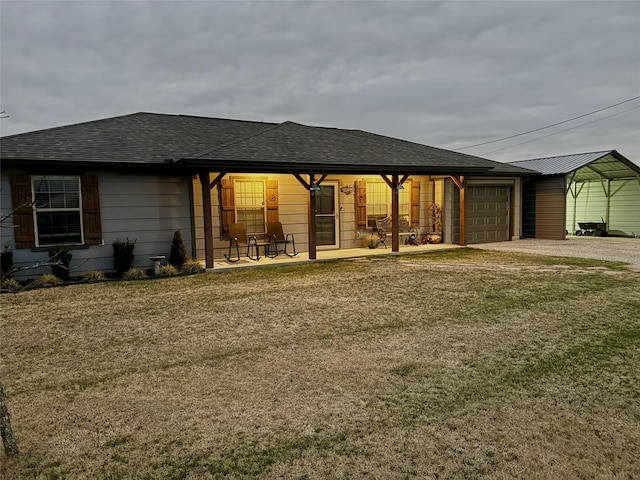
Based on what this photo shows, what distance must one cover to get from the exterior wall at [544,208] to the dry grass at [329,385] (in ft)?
27.6

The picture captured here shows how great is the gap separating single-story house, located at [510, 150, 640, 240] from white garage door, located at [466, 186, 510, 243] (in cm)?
164

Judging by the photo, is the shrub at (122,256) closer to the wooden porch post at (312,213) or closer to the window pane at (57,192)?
the window pane at (57,192)

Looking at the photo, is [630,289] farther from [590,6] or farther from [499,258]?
[590,6]

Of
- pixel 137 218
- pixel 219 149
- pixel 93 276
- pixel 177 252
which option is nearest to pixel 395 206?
pixel 219 149

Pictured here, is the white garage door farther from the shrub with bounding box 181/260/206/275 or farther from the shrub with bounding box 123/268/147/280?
the shrub with bounding box 123/268/147/280

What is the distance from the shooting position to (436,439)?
2.20 m

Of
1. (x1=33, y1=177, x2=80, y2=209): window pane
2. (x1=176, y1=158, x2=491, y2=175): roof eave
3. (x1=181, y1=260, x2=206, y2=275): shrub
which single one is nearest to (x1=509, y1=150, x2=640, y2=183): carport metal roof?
(x1=176, y1=158, x2=491, y2=175): roof eave

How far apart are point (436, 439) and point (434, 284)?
4.40 m

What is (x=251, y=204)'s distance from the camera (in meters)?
9.69

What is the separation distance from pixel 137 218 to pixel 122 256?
2.77 ft

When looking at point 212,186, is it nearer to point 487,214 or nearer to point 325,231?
point 325,231

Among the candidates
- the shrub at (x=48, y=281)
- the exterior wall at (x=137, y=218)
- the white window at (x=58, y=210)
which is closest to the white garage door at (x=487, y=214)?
the exterior wall at (x=137, y=218)

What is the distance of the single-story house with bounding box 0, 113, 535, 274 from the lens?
24.3 ft

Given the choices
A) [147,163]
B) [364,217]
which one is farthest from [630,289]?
[147,163]
